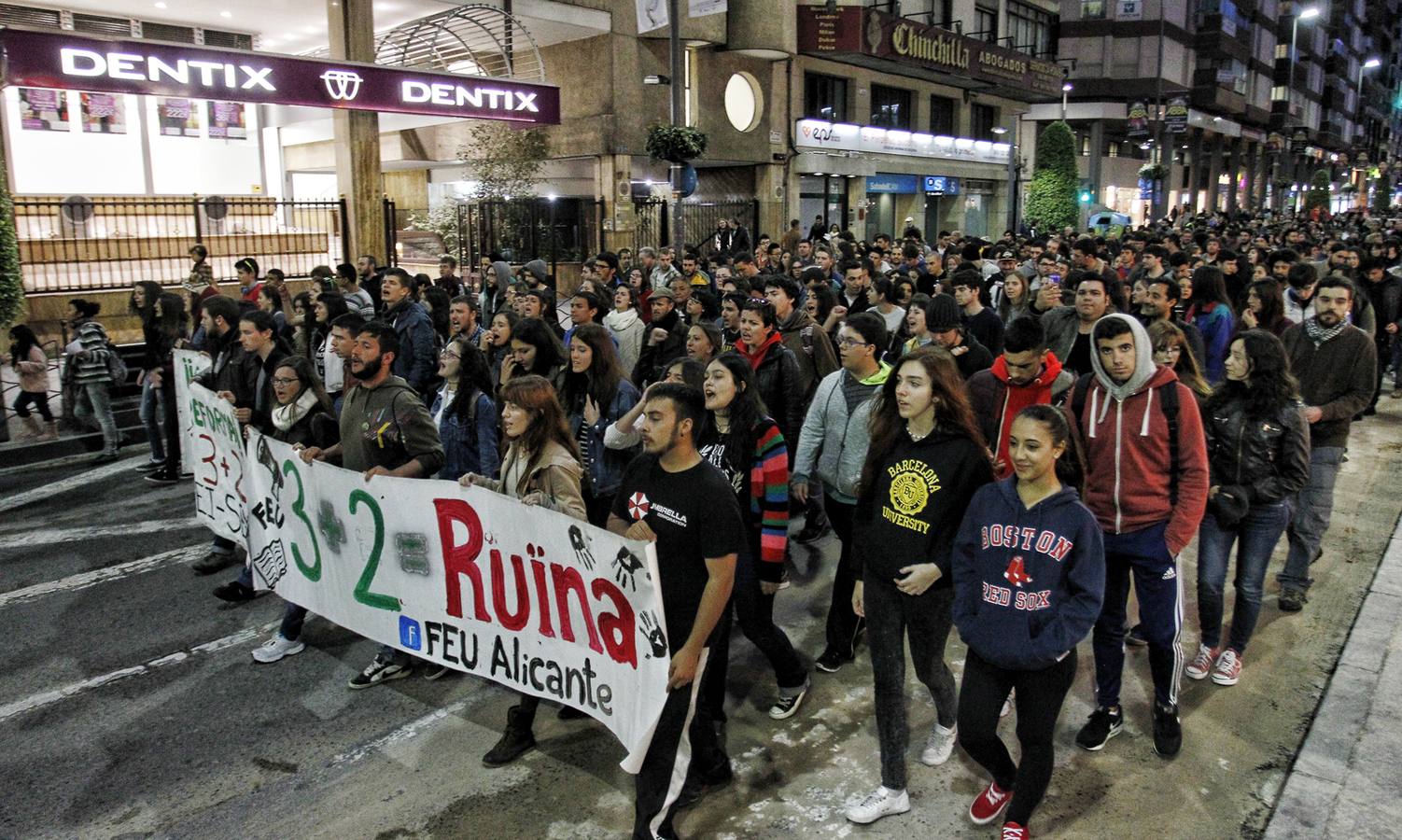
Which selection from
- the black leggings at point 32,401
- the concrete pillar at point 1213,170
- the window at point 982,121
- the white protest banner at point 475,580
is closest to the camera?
the white protest banner at point 475,580

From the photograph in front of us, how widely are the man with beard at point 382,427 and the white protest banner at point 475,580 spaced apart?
0.22 metres

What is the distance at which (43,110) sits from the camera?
1986cm

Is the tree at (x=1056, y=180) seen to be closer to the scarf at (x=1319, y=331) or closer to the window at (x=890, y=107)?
the window at (x=890, y=107)

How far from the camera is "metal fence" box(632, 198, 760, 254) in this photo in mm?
22531

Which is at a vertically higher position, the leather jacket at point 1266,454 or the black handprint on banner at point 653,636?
the leather jacket at point 1266,454

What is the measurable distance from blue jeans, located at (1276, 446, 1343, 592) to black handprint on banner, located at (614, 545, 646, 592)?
4.67 meters

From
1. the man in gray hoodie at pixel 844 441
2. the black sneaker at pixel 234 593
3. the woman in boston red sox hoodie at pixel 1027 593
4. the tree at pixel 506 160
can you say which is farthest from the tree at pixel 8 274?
the woman in boston red sox hoodie at pixel 1027 593

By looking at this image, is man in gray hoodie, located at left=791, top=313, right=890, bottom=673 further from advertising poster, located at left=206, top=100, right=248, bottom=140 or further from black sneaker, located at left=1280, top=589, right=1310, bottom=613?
advertising poster, located at left=206, top=100, right=248, bottom=140

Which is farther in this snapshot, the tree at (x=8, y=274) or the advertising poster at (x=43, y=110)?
the advertising poster at (x=43, y=110)

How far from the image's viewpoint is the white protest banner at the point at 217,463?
634cm

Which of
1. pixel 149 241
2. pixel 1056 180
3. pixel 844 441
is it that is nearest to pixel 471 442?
pixel 844 441

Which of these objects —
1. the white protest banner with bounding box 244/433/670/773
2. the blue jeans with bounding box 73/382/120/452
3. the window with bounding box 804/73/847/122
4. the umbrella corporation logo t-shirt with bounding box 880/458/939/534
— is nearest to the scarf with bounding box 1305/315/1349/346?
the umbrella corporation logo t-shirt with bounding box 880/458/939/534

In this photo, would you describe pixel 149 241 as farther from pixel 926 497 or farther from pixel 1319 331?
pixel 1319 331

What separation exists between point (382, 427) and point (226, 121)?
2168 centimetres
